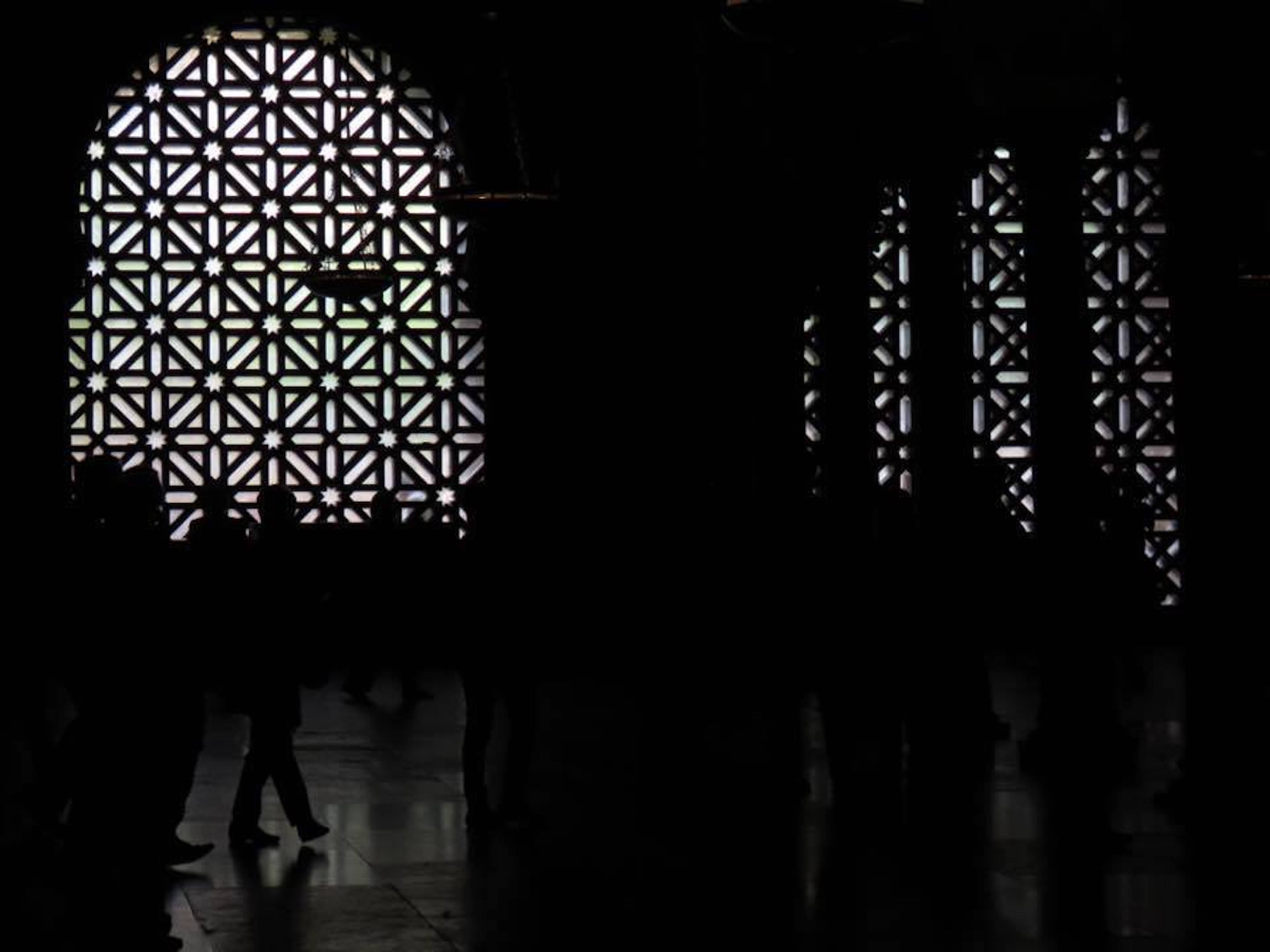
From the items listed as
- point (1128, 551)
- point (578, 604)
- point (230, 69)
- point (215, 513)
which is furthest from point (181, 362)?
point (215, 513)

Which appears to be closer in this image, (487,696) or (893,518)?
(487,696)

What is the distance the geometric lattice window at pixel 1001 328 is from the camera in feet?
71.1

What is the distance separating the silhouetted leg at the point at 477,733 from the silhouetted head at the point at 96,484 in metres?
1.80

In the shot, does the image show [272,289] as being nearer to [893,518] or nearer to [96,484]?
[893,518]

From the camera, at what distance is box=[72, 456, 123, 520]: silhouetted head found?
8.45m

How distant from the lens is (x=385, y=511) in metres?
18.0

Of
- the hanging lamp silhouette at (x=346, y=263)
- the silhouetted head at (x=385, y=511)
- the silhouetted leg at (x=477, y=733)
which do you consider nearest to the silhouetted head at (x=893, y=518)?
the silhouetted leg at (x=477, y=733)

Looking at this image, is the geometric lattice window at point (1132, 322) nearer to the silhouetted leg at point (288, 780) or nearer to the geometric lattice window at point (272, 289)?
the geometric lattice window at point (272, 289)

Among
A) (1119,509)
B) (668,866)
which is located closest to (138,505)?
(668,866)

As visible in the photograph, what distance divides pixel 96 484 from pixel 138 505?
240 centimetres

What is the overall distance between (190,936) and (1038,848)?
11.6 feet

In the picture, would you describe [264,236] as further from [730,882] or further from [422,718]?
[730,882]

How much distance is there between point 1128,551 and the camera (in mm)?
17516

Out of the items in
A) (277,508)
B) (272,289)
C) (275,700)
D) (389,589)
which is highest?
(272,289)
